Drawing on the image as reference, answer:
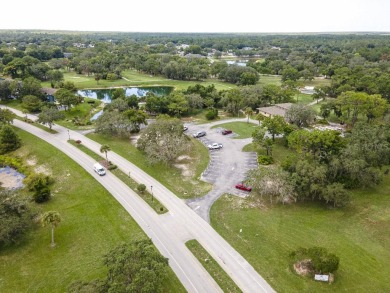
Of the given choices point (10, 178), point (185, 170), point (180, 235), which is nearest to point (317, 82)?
point (185, 170)

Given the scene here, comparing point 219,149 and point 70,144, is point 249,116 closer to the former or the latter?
point 219,149

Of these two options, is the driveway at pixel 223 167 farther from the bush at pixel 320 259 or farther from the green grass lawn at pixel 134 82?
the green grass lawn at pixel 134 82

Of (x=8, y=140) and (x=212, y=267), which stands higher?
(x=8, y=140)

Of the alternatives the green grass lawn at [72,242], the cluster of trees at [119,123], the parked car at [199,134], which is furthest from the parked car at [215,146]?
the green grass lawn at [72,242]

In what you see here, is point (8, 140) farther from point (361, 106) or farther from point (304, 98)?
point (304, 98)

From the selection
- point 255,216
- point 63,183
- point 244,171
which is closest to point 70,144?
point 63,183

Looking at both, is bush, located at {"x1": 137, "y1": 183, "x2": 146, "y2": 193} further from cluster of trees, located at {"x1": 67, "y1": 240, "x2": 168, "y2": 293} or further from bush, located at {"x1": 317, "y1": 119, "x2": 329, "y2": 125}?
bush, located at {"x1": 317, "y1": 119, "x2": 329, "y2": 125}

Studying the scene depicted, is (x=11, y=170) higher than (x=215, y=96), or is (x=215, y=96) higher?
(x=215, y=96)
